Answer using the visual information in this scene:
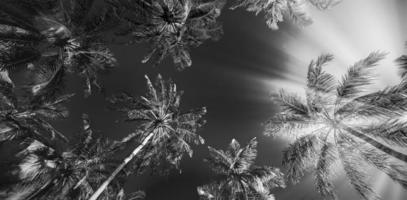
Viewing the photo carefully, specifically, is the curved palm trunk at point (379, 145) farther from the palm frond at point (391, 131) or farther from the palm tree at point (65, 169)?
the palm tree at point (65, 169)

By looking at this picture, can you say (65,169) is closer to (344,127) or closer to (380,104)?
(344,127)

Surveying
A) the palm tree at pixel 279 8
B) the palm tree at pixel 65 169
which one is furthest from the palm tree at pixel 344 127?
the palm tree at pixel 65 169

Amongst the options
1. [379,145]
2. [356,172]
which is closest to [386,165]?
[379,145]

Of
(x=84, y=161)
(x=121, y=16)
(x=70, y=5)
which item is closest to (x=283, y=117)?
(x=121, y=16)

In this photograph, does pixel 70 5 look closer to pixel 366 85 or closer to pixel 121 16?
pixel 121 16

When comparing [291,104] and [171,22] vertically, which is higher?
[171,22]

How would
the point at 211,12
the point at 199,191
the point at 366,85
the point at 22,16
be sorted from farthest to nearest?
the point at 199,191 → the point at 22,16 → the point at 366,85 → the point at 211,12
